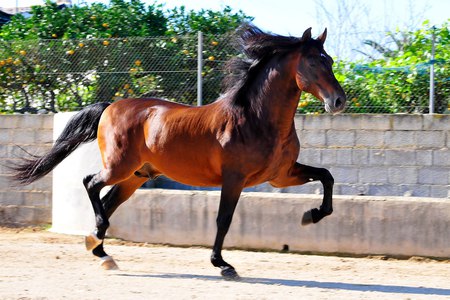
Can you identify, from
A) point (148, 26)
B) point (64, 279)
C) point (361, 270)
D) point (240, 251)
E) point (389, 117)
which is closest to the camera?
point (64, 279)

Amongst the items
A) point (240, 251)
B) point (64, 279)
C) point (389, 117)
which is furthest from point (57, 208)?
point (389, 117)

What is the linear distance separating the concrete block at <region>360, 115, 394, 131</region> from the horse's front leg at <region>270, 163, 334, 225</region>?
3450 mm

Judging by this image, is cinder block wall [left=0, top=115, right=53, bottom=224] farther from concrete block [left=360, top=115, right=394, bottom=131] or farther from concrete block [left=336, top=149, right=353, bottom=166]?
concrete block [left=360, top=115, right=394, bottom=131]

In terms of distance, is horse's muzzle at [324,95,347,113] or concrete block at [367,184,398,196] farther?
concrete block at [367,184,398,196]

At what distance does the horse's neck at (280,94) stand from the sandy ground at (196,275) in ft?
5.16

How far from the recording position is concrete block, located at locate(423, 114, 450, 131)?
456 inches

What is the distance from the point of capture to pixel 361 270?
8.97 meters

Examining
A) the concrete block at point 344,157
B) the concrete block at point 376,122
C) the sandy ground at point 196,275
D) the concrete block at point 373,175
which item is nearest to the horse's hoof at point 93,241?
the sandy ground at point 196,275

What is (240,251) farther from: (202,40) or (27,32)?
(27,32)

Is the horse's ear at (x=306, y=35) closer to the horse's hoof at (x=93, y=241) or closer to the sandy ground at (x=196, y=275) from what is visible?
the sandy ground at (x=196, y=275)

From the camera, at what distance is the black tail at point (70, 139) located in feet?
32.0

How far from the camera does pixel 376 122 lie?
11891mm

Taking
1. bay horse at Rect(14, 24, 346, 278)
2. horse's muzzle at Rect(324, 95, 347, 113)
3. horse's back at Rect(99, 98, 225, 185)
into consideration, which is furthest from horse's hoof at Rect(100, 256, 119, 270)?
horse's muzzle at Rect(324, 95, 347, 113)

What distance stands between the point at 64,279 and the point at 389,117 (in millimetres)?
5521
